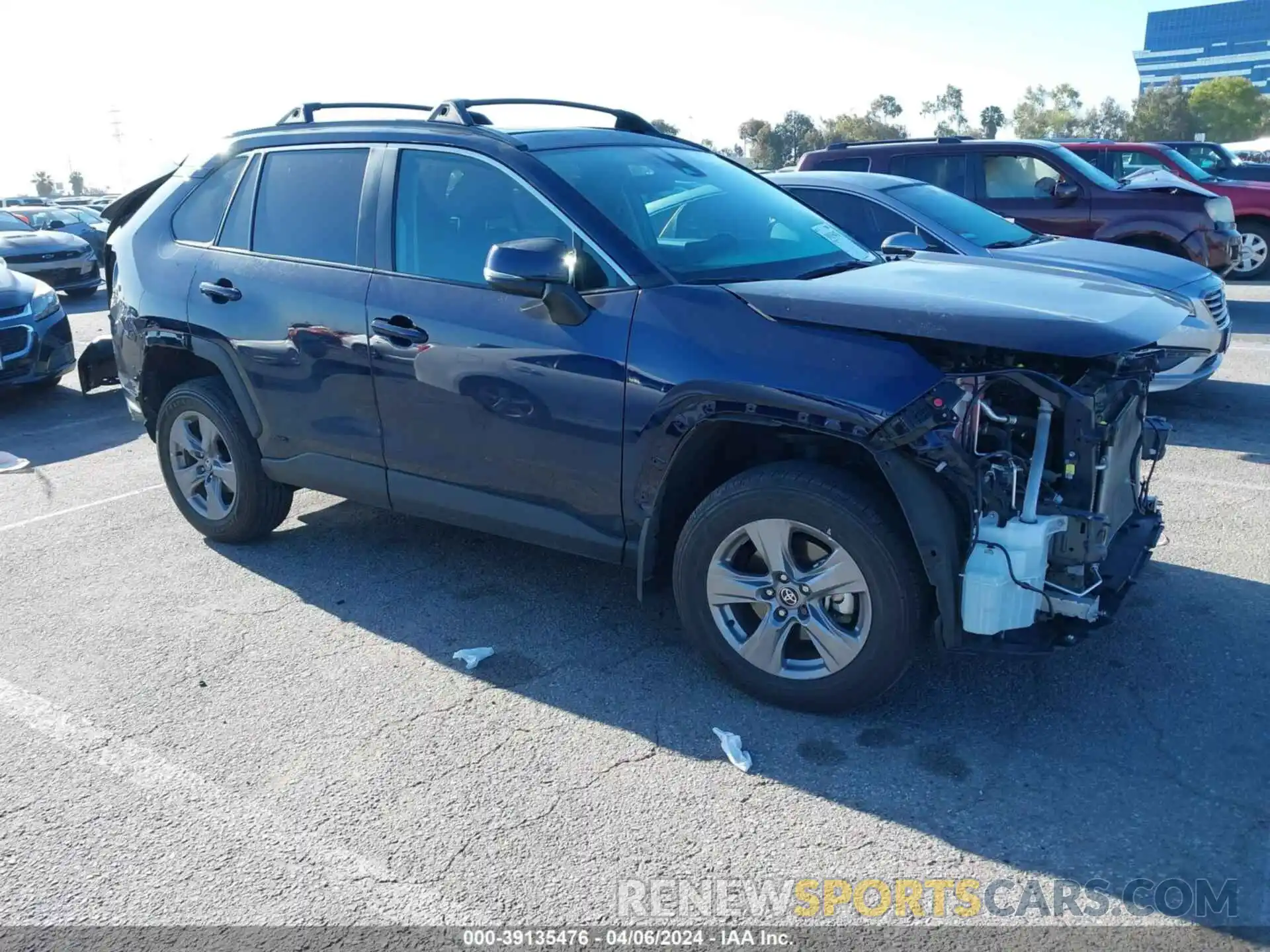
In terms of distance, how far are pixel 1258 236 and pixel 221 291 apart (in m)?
14.1

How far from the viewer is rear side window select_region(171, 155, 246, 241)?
16.5 feet

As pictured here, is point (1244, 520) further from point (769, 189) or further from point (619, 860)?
point (619, 860)

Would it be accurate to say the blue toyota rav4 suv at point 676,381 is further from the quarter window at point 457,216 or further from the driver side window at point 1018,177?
the driver side window at point 1018,177

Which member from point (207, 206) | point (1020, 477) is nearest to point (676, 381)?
point (1020, 477)

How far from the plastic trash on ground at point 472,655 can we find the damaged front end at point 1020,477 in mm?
1724

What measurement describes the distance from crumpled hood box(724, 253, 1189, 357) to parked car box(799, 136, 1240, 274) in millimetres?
6990

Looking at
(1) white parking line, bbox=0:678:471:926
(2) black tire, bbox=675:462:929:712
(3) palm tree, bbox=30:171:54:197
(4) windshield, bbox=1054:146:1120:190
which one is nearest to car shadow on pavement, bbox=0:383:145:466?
(1) white parking line, bbox=0:678:471:926

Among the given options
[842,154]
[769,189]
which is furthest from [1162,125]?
[769,189]

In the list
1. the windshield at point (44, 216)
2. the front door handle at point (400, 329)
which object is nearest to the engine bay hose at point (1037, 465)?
the front door handle at point (400, 329)

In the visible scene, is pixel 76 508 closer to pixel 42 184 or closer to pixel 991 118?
pixel 991 118

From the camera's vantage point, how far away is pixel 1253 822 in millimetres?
2936

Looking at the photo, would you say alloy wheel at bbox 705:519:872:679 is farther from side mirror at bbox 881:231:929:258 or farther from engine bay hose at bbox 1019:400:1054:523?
side mirror at bbox 881:231:929:258

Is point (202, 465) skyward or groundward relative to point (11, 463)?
skyward

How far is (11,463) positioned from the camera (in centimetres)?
714
